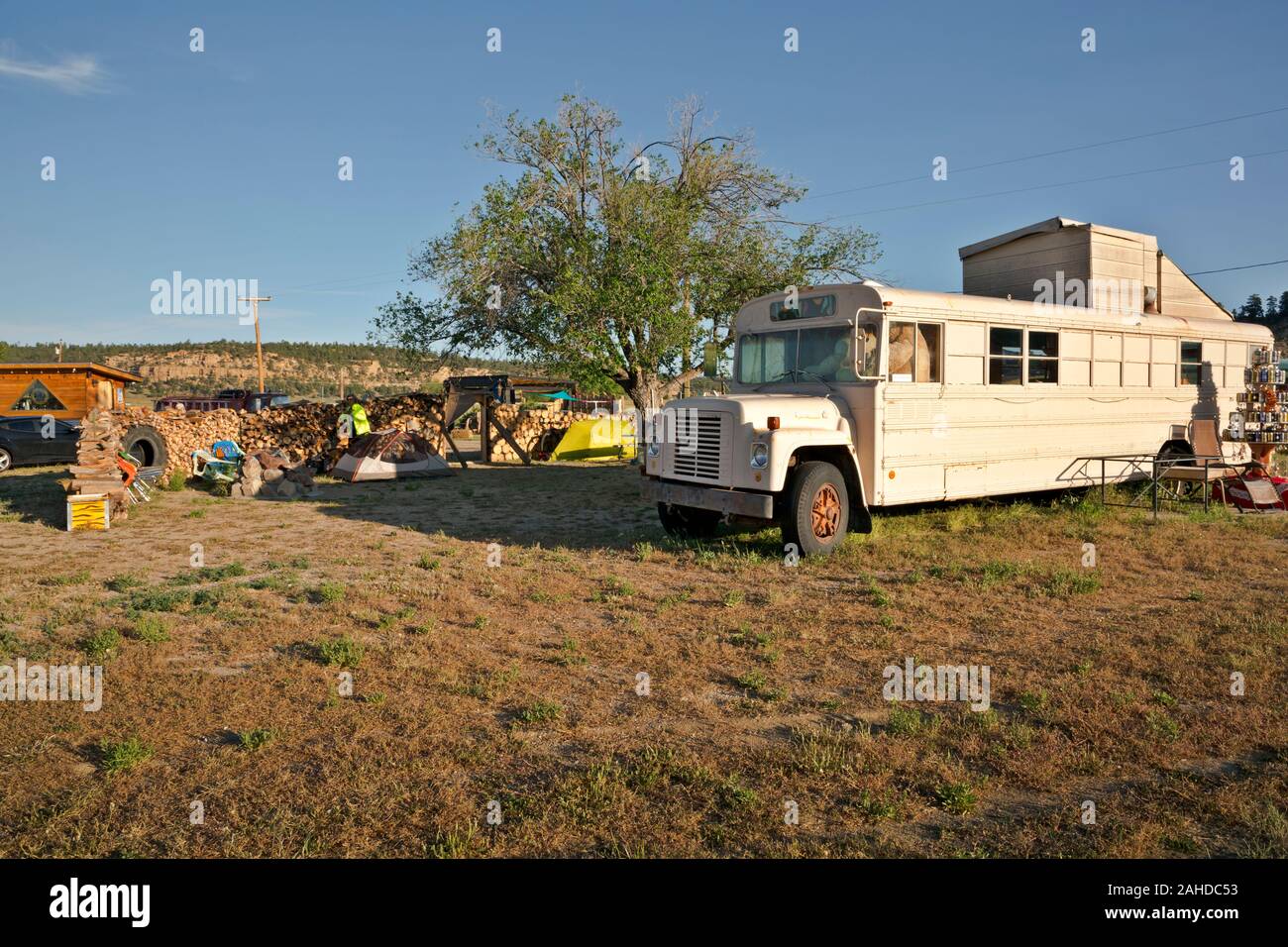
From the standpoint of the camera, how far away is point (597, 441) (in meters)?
23.7

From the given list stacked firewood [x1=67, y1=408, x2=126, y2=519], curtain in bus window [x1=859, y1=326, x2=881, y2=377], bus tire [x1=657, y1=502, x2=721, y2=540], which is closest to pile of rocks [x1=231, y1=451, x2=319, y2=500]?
stacked firewood [x1=67, y1=408, x2=126, y2=519]

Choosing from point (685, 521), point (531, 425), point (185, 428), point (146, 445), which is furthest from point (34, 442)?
point (685, 521)

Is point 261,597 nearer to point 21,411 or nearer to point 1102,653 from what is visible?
point 1102,653

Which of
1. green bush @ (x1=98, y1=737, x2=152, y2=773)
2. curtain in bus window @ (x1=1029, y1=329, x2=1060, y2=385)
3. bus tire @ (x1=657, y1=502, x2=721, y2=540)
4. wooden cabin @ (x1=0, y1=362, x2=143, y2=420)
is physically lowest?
green bush @ (x1=98, y1=737, x2=152, y2=773)

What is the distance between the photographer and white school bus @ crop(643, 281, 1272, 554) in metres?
9.08

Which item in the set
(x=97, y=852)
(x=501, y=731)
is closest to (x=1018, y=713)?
(x=501, y=731)

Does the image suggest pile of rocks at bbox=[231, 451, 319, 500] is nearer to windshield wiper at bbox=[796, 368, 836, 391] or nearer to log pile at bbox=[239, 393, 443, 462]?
log pile at bbox=[239, 393, 443, 462]

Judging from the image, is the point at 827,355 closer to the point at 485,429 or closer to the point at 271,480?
the point at 271,480

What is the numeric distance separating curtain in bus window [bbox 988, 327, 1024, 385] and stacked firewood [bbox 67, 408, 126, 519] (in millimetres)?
12273

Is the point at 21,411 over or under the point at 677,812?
over

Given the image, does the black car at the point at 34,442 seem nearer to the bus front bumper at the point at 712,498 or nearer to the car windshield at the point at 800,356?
the bus front bumper at the point at 712,498

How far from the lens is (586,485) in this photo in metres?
17.1

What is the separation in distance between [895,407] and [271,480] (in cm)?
1203
